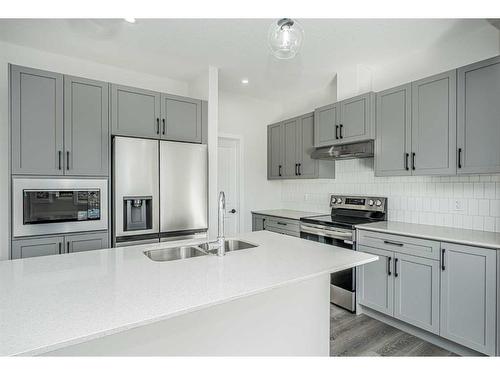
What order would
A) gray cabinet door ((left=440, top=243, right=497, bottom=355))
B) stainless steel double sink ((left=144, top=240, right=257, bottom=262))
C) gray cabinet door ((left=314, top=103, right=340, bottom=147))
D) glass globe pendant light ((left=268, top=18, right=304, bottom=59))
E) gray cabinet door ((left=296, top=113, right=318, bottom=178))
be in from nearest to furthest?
glass globe pendant light ((left=268, top=18, right=304, bottom=59)), stainless steel double sink ((left=144, top=240, right=257, bottom=262)), gray cabinet door ((left=440, top=243, right=497, bottom=355)), gray cabinet door ((left=314, top=103, right=340, bottom=147)), gray cabinet door ((left=296, top=113, right=318, bottom=178))

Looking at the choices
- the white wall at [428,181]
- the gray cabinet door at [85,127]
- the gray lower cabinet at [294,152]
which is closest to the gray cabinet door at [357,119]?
the white wall at [428,181]

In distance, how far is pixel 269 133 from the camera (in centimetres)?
461

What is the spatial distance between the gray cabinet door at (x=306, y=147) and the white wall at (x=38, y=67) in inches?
72.5

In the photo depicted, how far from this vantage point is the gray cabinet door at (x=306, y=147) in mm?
3817

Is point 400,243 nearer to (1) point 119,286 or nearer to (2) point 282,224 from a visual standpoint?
(2) point 282,224

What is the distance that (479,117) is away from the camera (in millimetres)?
2232

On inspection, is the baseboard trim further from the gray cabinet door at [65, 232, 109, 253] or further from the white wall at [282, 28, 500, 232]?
the gray cabinet door at [65, 232, 109, 253]

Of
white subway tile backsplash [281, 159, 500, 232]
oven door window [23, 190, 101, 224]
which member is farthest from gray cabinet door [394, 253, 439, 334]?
oven door window [23, 190, 101, 224]

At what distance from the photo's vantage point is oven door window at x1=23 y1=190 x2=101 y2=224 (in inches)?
94.0

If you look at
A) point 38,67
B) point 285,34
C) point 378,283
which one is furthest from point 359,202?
point 38,67

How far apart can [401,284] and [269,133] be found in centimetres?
291

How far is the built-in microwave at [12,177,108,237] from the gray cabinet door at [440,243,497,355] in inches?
116
